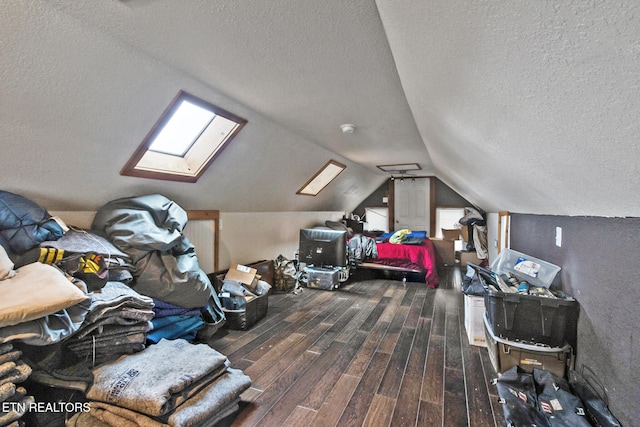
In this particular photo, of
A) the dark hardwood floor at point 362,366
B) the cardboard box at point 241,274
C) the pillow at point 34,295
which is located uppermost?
the pillow at point 34,295

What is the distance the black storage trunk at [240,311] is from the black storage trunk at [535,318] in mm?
2184

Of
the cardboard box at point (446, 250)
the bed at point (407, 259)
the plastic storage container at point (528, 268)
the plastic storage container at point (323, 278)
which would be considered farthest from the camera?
the cardboard box at point (446, 250)

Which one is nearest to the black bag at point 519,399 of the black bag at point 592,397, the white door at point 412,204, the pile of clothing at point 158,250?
the black bag at point 592,397

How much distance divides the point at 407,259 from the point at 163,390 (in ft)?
13.7

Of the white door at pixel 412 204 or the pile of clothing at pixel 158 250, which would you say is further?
the white door at pixel 412 204

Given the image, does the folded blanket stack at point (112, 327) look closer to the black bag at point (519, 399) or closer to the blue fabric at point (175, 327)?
the blue fabric at point (175, 327)

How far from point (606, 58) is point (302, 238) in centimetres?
434

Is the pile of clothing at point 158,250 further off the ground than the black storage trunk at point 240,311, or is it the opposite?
the pile of clothing at point 158,250

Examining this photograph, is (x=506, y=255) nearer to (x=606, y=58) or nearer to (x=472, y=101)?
(x=472, y=101)

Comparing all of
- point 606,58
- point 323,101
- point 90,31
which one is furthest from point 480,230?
point 90,31

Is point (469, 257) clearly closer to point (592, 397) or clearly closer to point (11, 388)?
point (592, 397)

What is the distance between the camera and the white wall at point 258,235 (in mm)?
3896

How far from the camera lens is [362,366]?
7.66ft

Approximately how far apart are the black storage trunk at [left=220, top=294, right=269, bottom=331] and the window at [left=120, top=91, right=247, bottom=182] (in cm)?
131
